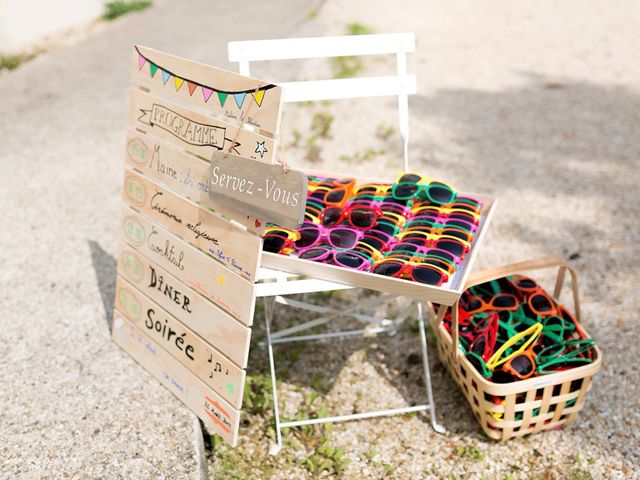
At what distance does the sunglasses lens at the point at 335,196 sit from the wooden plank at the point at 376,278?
20.1 inches

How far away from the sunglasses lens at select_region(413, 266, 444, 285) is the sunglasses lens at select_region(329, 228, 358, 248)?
13.1 inches

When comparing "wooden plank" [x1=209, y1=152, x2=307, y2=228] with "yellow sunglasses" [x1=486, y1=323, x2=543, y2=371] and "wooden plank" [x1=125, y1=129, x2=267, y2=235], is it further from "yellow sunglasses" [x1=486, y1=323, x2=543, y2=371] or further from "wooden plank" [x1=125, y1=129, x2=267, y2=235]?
"yellow sunglasses" [x1=486, y1=323, x2=543, y2=371]

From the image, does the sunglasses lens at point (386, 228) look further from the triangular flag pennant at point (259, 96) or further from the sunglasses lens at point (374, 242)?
the triangular flag pennant at point (259, 96)

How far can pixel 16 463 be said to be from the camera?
2441mm

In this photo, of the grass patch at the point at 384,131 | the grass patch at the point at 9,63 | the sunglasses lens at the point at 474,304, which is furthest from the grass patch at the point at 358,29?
the sunglasses lens at the point at 474,304

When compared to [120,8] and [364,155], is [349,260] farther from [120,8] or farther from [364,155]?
[120,8]

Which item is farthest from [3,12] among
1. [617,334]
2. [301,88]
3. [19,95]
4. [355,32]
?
[617,334]

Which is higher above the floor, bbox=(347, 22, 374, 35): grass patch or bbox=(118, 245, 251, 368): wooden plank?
bbox=(347, 22, 374, 35): grass patch

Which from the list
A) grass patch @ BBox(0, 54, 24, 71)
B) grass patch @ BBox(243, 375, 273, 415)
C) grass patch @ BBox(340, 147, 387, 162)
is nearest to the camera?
grass patch @ BBox(243, 375, 273, 415)

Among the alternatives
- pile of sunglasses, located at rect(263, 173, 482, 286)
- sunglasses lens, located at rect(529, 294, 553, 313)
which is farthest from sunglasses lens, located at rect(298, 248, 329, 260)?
sunglasses lens, located at rect(529, 294, 553, 313)

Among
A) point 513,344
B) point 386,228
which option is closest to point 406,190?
point 386,228

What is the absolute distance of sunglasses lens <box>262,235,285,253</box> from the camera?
8.29 feet

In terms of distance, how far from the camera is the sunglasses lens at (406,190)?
2.84m

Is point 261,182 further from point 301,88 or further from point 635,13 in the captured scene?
point 635,13
